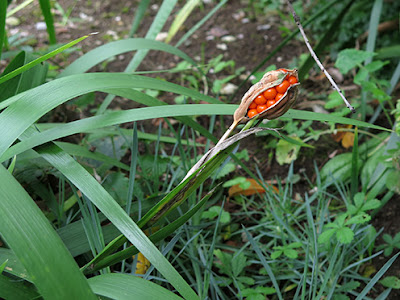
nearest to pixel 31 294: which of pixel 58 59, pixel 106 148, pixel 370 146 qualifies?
pixel 106 148

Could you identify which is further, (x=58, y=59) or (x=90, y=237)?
(x=58, y=59)

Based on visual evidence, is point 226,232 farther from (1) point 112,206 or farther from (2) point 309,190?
(1) point 112,206

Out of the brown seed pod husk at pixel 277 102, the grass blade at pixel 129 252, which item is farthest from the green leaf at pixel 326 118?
the grass blade at pixel 129 252

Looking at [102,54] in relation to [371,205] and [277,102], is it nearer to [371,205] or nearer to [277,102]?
[277,102]

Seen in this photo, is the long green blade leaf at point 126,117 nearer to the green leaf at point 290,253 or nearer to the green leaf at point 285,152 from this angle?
the green leaf at point 290,253

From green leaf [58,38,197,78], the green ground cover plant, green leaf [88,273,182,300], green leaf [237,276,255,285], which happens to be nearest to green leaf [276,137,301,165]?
the green ground cover plant

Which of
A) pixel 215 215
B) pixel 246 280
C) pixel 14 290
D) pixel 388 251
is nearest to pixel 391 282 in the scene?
pixel 388 251
